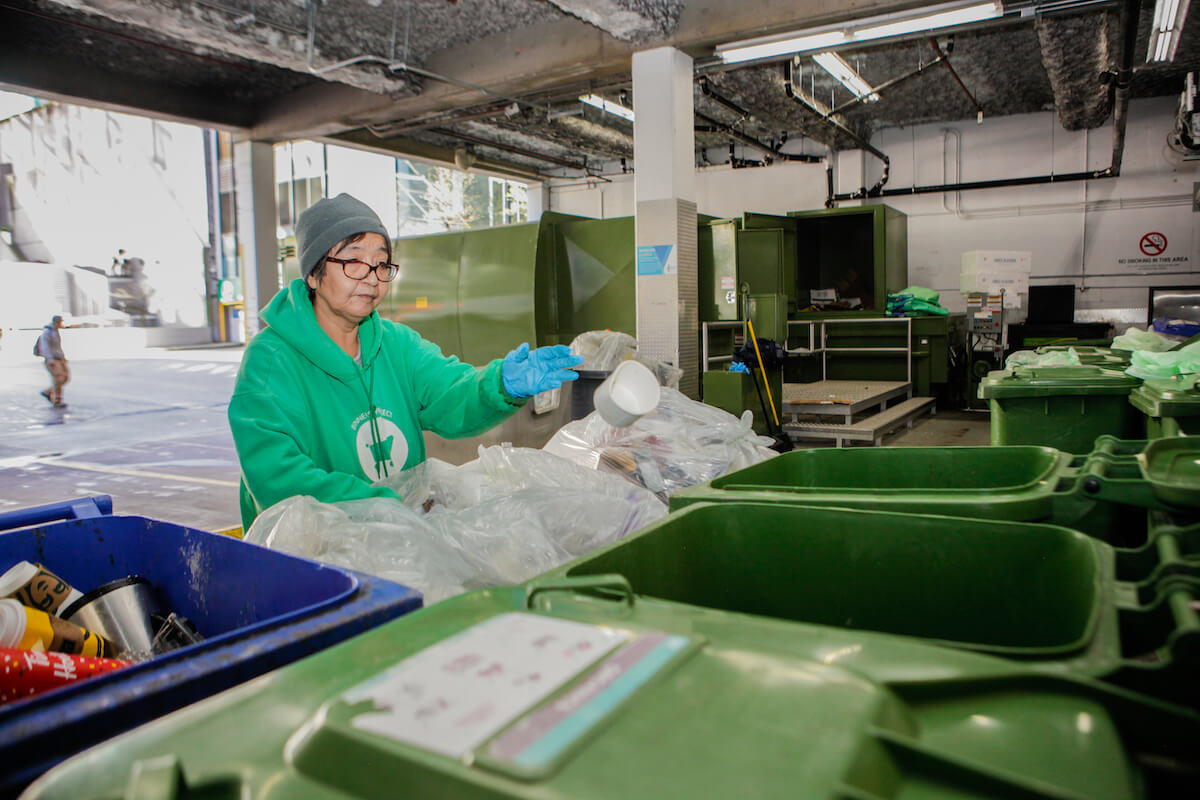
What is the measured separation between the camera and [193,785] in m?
0.51

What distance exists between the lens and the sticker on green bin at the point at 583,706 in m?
0.48

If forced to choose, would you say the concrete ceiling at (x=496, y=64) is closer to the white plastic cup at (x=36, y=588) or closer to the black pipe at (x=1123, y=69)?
the black pipe at (x=1123, y=69)

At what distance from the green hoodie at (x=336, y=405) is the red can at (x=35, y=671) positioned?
0.66 meters

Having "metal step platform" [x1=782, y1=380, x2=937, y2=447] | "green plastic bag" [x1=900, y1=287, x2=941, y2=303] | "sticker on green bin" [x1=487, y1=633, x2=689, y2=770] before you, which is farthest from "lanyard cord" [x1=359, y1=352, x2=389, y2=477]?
"green plastic bag" [x1=900, y1=287, x2=941, y2=303]

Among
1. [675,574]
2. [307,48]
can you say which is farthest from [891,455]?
[307,48]

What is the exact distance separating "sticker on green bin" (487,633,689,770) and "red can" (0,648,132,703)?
0.64 meters

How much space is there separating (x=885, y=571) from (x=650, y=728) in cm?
70

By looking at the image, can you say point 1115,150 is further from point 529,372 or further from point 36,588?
point 36,588

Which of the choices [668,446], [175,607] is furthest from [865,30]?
[175,607]

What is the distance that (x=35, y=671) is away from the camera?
2.68 ft

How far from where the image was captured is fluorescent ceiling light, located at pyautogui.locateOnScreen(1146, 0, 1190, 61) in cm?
502

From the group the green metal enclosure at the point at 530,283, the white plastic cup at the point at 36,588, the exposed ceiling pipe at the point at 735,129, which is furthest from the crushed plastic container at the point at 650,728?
the exposed ceiling pipe at the point at 735,129

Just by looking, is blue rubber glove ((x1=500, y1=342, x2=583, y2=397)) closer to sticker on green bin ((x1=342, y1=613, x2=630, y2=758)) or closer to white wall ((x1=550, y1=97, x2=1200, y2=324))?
sticker on green bin ((x1=342, y1=613, x2=630, y2=758))

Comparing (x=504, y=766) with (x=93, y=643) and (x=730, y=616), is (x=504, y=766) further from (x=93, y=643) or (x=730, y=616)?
(x=93, y=643)
